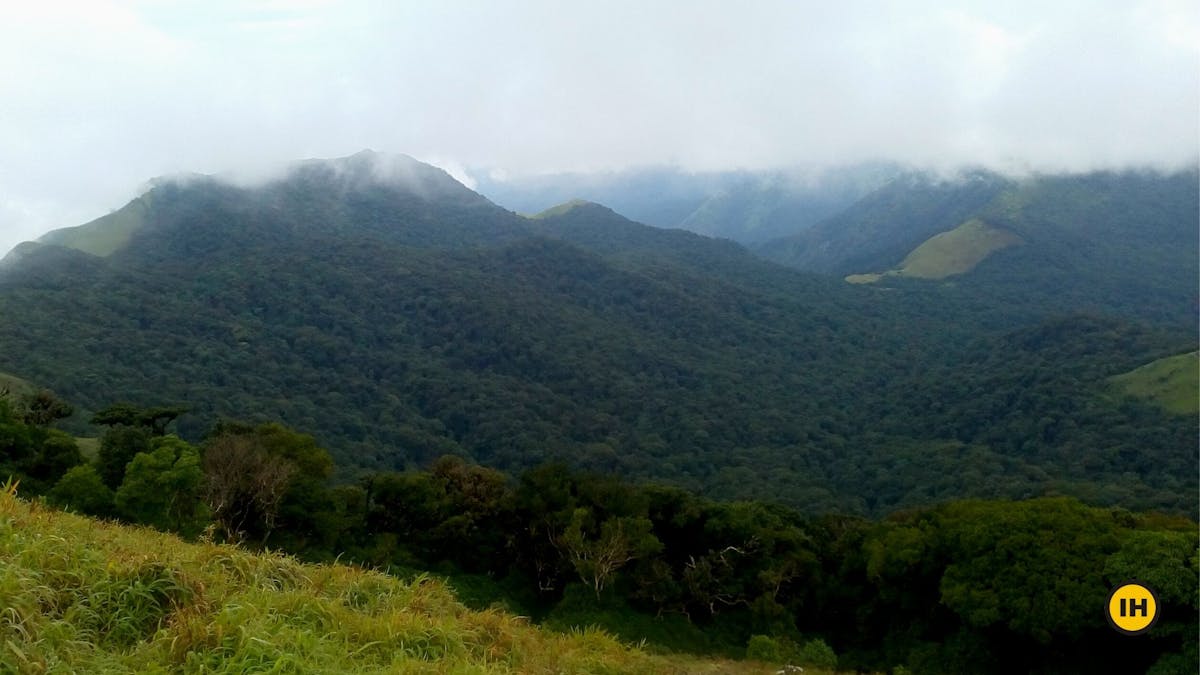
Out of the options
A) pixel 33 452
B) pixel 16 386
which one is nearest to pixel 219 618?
pixel 33 452

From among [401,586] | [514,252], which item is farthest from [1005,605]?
[514,252]

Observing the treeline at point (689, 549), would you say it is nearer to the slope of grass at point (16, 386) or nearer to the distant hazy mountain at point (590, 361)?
the slope of grass at point (16, 386)

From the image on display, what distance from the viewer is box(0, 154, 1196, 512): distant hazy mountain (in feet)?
279

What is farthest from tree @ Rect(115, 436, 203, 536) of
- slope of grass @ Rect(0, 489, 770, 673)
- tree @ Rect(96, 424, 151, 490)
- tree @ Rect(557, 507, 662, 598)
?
slope of grass @ Rect(0, 489, 770, 673)

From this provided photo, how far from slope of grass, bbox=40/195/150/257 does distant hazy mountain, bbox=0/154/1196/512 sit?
0.67 metres

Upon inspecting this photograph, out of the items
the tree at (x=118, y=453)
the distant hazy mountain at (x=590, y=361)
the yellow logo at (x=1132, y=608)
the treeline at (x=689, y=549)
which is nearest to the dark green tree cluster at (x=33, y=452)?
the treeline at (x=689, y=549)

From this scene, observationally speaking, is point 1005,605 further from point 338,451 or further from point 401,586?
point 338,451

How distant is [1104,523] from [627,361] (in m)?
112

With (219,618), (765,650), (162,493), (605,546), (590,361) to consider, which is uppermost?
(219,618)

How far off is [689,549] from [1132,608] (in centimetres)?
1389

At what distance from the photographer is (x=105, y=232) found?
539 feet

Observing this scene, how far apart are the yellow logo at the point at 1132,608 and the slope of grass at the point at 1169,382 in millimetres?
88878

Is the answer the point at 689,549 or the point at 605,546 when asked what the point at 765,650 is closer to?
the point at 605,546

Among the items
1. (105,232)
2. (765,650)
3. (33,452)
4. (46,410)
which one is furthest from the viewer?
(105,232)
